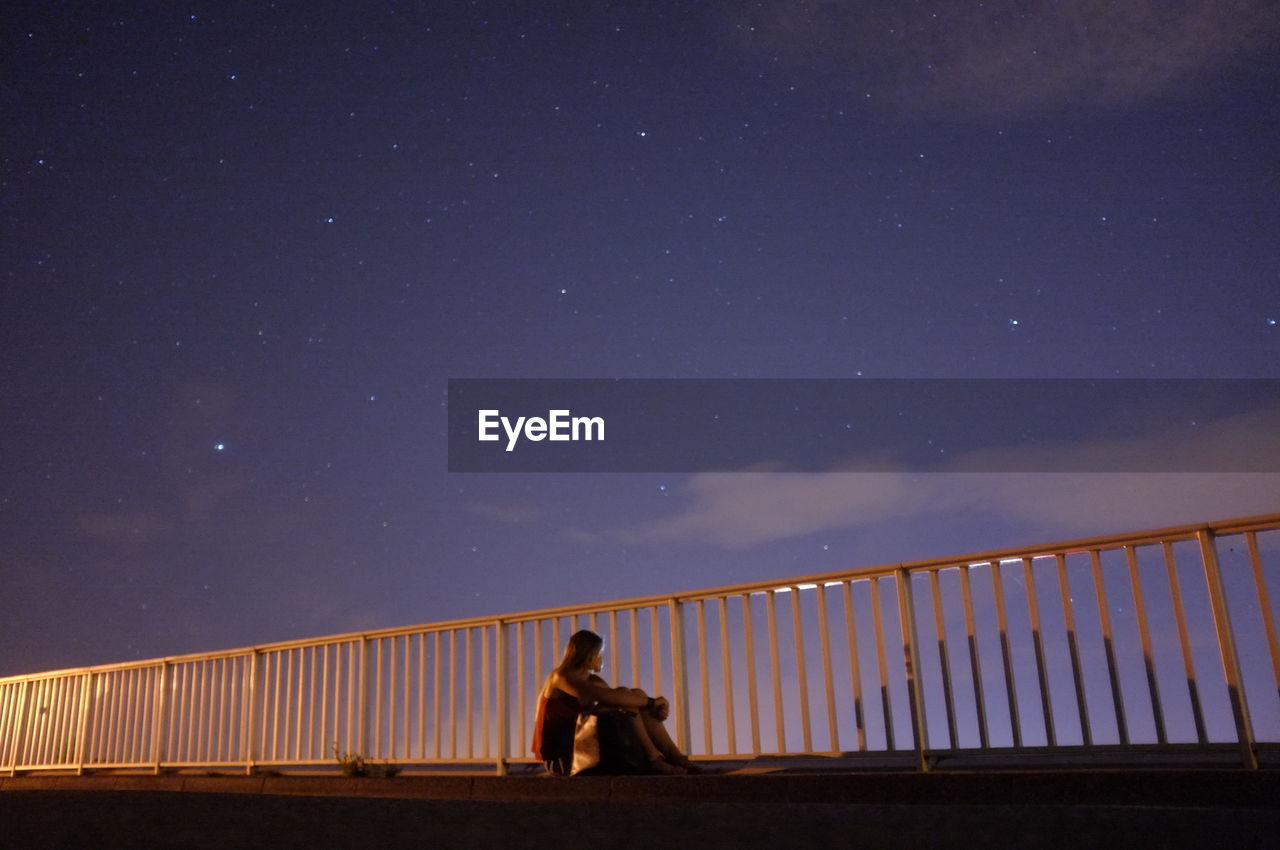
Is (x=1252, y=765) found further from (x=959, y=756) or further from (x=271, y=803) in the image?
(x=271, y=803)

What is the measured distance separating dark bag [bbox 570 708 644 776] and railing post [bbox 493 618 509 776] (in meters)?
1.48

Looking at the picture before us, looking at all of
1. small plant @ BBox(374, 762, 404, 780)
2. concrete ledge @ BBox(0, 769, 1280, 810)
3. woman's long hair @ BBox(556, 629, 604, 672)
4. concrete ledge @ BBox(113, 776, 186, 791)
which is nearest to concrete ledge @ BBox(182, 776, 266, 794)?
concrete ledge @ BBox(113, 776, 186, 791)

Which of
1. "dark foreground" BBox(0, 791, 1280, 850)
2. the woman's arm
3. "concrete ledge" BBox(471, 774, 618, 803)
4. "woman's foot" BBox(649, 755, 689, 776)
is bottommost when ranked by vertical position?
"dark foreground" BBox(0, 791, 1280, 850)

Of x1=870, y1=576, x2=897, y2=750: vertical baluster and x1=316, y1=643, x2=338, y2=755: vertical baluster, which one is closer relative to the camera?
x1=870, y1=576, x2=897, y2=750: vertical baluster

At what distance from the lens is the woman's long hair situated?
8.07 meters

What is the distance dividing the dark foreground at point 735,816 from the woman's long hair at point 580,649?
3.13 feet

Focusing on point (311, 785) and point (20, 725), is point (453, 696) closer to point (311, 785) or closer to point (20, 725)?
point (311, 785)

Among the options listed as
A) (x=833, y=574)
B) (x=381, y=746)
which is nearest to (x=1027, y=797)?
(x=833, y=574)

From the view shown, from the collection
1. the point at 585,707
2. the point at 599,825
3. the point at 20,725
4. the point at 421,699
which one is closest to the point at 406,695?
the point at 421,699

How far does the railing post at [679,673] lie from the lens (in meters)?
7.92

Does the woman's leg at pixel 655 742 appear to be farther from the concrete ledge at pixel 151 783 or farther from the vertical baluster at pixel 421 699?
the concrete ledge at pixel 151 783

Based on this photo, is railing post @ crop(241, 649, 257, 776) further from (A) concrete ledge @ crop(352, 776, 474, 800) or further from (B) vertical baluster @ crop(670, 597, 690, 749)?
(B) vertical baluster @ crop(670, 597, 690, 749)

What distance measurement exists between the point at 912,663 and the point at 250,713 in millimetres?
7253

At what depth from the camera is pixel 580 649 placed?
26.6ft
